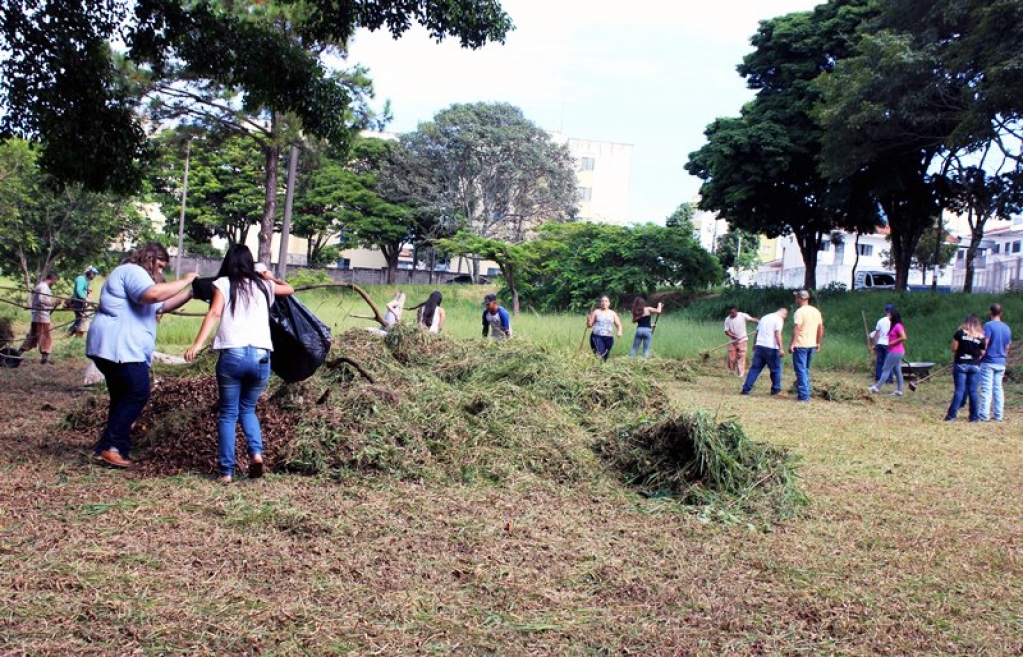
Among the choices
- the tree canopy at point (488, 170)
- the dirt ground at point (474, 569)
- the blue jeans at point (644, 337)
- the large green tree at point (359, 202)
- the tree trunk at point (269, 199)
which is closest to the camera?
the dirt ground at point (474, 569)

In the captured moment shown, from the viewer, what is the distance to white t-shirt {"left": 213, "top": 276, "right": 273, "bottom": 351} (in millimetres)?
5188

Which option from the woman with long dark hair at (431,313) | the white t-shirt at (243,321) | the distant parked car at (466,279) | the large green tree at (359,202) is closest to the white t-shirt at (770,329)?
the woman with long dark hair at (431,313)

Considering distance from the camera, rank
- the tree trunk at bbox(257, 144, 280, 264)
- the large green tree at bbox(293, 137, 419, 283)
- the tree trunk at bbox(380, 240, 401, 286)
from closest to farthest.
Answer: the tree trunk at bbox(257, 144, 280, 264) → the large green tree at bbox(293, 137, 419, 283) → the tree trunk at bbox(380, 240, 401, 286)

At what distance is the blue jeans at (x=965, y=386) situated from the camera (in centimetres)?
1062

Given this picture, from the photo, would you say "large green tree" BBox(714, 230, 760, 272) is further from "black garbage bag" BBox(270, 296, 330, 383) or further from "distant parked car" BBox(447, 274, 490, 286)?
"black garbage bag" BBox(270, 296, 330, 383)

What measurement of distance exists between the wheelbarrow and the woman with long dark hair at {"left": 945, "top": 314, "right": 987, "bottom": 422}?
3.64m

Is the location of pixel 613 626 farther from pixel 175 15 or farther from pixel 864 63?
pixel 864 63

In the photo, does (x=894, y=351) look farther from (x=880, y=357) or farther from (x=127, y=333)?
(x=127, y=333)

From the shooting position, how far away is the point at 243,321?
17.1 ft

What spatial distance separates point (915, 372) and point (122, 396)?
46.2 feet

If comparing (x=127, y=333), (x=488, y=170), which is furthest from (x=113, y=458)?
(x=488, y=170)

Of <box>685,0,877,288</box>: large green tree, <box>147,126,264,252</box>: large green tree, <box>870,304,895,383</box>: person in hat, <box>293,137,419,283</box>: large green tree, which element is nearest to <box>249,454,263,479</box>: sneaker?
<box>870,304,895,383</box>: person in hat

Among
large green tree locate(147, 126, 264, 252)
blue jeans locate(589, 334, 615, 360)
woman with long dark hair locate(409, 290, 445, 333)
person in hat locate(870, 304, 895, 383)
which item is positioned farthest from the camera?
large green tree locate(147, 126, 264, 252)

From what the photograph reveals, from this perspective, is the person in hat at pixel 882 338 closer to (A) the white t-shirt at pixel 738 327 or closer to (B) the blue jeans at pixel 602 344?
(A) the white t-shirt at pixel 738 327
